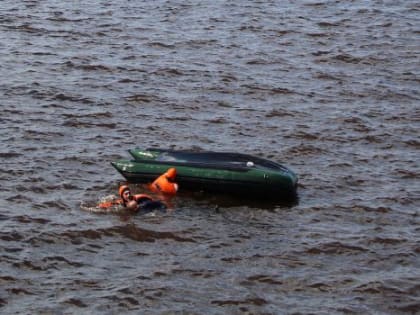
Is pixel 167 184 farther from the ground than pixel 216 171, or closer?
closer

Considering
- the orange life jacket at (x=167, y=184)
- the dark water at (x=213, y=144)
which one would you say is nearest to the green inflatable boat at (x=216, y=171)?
the orange life jacket at (x=167, y=184)

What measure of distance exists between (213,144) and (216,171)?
270 centimetres

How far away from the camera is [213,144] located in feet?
63.7

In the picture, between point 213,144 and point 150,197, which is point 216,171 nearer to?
point 150,197

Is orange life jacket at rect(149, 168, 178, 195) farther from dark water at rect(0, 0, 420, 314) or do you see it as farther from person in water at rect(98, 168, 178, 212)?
dark water at rect(0, 0, 420, 314)

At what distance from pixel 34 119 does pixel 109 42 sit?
6.46 metres

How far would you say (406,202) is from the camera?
16.9 meters

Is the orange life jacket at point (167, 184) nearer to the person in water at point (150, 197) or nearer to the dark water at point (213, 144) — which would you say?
the person in water at point (150, 197)

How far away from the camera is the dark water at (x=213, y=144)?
13.9m

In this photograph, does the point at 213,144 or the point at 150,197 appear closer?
the point at 150,197

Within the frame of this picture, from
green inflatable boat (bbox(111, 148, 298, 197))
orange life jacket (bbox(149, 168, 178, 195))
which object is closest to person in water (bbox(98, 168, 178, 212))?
orange life jacket (bbox(149, 168, 178, 195))

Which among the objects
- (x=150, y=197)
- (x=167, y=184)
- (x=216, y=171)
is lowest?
(x=150, y=197)

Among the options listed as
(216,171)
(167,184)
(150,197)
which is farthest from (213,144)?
(150,197)

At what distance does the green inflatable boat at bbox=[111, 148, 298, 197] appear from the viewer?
651 inches
